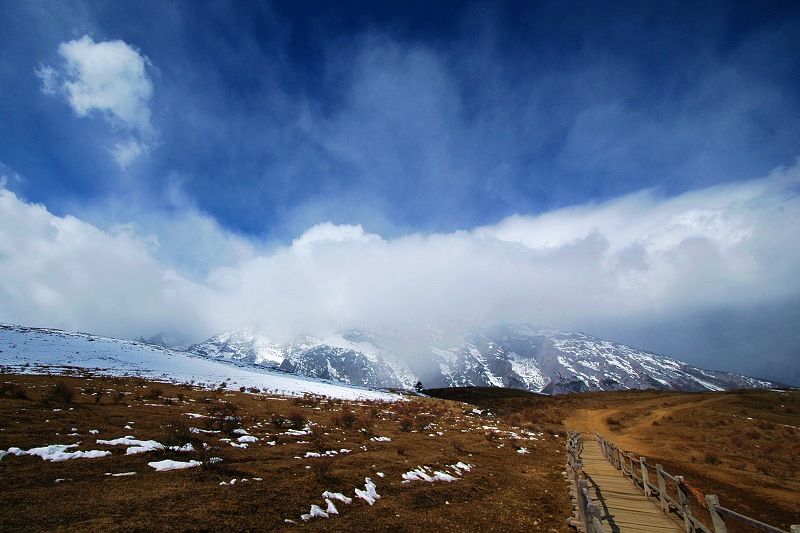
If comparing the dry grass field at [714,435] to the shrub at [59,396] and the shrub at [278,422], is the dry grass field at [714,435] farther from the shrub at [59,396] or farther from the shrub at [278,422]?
the shrub at [59,396]

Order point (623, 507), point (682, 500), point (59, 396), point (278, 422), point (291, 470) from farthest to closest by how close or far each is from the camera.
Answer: point (278, 422), point (59, 396), point (623, 507), point (291, 470), point (682, 500)

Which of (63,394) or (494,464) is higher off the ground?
(63,394)

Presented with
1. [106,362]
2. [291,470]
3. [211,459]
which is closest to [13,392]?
[211,459]

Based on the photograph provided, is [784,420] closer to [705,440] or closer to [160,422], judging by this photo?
[705,440]

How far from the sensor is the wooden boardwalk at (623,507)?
1084cm

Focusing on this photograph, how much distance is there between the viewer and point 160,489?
891 centimetres

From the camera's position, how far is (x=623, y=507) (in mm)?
12859

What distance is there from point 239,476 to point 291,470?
188cm

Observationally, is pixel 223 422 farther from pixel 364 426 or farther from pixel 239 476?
pixel 364 426

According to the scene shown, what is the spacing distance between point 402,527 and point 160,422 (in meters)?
13.0

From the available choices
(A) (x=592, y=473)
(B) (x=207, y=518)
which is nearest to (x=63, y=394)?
(B) (x=207, y=518)

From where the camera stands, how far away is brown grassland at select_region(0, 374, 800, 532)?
8.05m

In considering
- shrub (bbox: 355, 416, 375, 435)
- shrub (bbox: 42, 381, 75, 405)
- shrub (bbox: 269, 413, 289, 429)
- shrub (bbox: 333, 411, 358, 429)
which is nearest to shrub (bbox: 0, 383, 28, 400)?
shrub (bbox: 42, 381, 75, 405)

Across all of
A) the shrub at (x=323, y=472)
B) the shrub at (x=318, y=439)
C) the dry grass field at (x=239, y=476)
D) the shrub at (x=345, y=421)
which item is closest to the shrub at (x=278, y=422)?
the dry grass field at (x=239, y=476)
